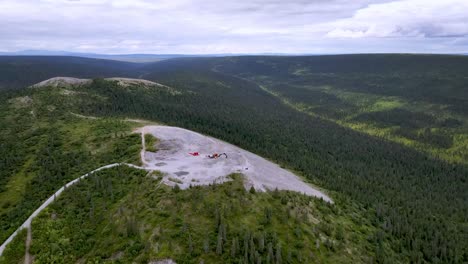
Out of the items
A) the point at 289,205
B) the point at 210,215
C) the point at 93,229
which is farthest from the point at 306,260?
the point at 93,229

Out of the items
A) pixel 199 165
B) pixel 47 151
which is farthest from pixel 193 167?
pixel 47 151

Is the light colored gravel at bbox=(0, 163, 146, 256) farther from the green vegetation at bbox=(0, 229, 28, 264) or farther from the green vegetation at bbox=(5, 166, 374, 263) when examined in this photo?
the green vegetation at bbox=(5, 166, 374, 263)

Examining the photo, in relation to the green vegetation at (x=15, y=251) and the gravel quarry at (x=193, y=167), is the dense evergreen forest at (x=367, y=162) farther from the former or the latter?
the green vegetation at (x=15, y=251)

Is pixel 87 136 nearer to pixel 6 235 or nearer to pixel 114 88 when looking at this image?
pixel 6 235

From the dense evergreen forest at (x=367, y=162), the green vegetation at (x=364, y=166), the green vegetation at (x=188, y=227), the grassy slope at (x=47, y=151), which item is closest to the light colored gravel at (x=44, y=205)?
the green vegetation at (x=188, y=227)

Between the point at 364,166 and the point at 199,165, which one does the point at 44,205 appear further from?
the point at 364,166

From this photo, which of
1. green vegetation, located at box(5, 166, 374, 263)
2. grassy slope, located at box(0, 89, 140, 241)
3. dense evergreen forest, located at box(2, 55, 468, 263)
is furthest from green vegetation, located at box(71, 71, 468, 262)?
grassy slope, located at box(0, 89, 140, 241)
